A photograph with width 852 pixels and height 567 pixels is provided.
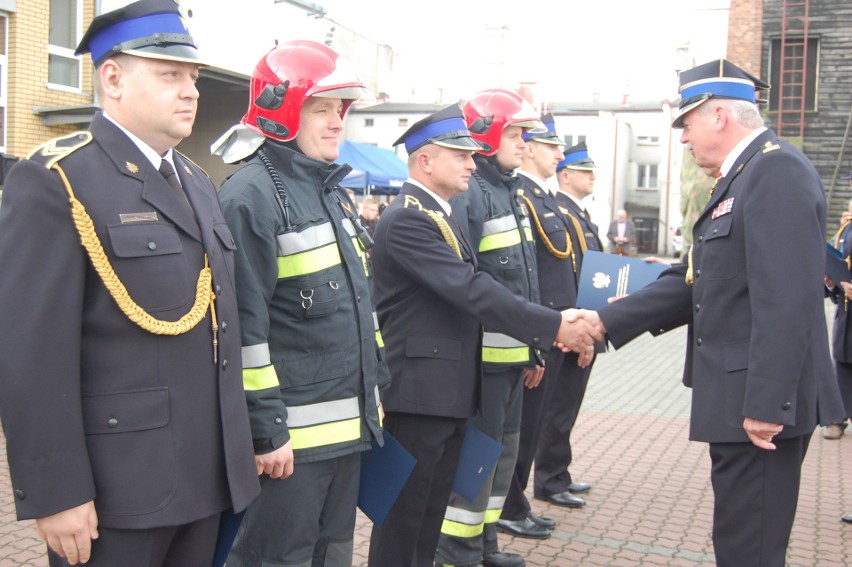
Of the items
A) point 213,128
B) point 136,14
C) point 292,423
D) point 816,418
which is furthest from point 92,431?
point 213,128

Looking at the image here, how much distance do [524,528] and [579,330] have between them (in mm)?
1696

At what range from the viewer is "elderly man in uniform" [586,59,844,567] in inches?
127

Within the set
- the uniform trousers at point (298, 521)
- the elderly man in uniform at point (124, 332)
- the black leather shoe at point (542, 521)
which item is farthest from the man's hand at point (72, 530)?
the black leather shoe at point (542, 521)

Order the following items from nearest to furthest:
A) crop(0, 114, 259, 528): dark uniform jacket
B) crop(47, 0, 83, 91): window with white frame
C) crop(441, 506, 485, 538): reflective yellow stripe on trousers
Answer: crop(0, 114, 259, 528): dark uniform jacket, crop(441, 506, 485, 538): reflective yellow stripe on trousers, crop(47, 0, 83, 91): window with white frame

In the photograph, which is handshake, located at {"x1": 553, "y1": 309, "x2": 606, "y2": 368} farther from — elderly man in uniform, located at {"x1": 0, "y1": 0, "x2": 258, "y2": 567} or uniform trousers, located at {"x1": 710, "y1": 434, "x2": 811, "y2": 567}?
elderly man in uniform, located at {"x1": 0, "y1": 0, "x2": 258, "y2": 567}

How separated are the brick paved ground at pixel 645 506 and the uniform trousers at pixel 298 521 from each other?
1833mm

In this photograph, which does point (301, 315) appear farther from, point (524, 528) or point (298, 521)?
point (524, 528)

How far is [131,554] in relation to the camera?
2.36 metres

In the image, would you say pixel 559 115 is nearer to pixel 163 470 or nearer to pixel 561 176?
pixel 561 176

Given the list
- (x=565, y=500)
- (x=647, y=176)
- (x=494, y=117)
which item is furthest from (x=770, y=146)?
(x=647, y=176)

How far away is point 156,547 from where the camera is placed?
7.95 ft

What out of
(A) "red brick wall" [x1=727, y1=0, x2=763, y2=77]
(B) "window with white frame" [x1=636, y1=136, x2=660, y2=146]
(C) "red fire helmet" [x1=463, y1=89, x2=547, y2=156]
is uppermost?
(B) "window with white frame" [x1=636, y1=136, x2=660, y2=146]

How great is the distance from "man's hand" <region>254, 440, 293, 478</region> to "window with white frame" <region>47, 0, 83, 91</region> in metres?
13.4

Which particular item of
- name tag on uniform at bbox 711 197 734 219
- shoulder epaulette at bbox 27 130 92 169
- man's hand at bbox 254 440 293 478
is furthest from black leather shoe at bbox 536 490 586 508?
shoulder epaulette at bbox 27 130 92 169
